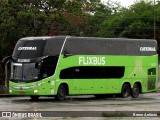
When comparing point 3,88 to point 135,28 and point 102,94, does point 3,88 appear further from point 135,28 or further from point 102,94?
point 135,28

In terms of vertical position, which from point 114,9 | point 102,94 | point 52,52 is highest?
point 114,9

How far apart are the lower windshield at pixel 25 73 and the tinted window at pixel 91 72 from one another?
1.72 m

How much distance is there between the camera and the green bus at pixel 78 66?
28.6 meters

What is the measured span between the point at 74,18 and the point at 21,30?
644cm

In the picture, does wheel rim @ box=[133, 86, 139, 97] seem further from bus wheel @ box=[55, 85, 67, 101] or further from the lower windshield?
the lower windshield

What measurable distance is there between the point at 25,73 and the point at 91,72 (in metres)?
4.39

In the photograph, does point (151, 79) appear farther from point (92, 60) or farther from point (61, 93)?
point (61, 93)

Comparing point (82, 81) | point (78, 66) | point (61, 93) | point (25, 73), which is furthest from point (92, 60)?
point (25, 73)

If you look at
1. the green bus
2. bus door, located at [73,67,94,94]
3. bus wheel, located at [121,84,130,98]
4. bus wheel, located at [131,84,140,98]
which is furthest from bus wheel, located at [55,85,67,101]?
bus wheel, located at [131,84,140,98]

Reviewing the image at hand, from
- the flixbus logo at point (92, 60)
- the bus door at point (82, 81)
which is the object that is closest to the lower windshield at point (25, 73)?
the bus door at point (82, 81)

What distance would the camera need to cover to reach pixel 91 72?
3102 centimetres

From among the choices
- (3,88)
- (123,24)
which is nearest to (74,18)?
(3,88)

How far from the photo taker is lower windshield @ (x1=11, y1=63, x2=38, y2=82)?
28.5 meters

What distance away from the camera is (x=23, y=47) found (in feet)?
96.3
